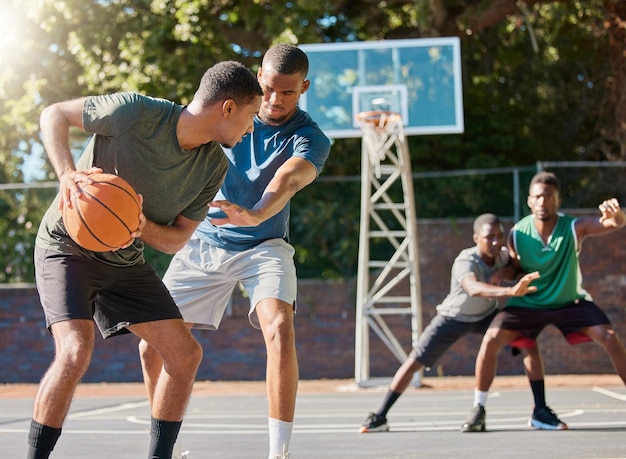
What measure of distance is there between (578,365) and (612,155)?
479 cm

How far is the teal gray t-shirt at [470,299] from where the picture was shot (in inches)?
315

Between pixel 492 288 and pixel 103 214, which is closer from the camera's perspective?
pixel 103 214

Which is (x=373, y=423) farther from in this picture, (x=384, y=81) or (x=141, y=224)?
(x=384, y=81)

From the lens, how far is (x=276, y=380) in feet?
16.4

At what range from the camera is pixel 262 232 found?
5469mm

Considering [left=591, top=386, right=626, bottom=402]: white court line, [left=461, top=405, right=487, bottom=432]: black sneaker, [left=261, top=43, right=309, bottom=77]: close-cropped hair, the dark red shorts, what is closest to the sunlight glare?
[left=591, top=386, right=626, bottom=402]: white court line

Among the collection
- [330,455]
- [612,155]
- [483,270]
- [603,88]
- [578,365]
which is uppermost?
[603,88]

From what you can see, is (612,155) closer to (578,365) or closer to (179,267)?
(578,365)

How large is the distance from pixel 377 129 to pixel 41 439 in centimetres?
1093

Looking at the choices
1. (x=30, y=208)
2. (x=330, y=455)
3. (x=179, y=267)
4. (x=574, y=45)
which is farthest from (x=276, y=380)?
(x=574, y=45)

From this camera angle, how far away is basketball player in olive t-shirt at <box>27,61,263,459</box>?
419 cm

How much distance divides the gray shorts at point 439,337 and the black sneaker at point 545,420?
80 cm

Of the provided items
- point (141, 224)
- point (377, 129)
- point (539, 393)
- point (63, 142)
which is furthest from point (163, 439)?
point (377, 129)

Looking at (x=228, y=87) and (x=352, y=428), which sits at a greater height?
(x=228, y=87)
